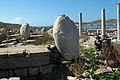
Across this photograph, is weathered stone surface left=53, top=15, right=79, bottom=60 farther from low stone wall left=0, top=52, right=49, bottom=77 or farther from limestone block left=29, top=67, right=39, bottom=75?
limestone block left=29, top=67, right=39, bottom=75

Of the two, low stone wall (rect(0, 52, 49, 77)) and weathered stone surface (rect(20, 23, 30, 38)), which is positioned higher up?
weathered stone surface (rect(20, 23, 30, 38))

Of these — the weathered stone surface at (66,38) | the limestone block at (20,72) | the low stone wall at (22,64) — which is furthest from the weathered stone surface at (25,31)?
the limestone block at (20,72)

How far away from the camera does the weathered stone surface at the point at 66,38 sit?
392 inches

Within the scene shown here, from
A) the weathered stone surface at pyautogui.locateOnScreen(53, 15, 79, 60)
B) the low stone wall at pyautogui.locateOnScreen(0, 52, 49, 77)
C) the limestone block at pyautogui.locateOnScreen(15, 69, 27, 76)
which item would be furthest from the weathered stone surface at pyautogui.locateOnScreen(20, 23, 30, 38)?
the limestone block at pyautogui.locateOnScreen(15, 69, 27, 76)

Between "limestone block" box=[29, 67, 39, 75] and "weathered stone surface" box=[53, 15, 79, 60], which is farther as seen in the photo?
"weathered stone surface" box=[53, 15, 79, 60]

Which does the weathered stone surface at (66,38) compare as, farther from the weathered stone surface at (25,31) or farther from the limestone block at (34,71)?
the weathered stone surface at (25,31)

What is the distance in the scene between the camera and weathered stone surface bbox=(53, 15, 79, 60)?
9945mm

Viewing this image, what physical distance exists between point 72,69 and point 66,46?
151 centimetres

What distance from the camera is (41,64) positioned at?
8.33m

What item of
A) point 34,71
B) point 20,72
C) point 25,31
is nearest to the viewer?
point 20,72

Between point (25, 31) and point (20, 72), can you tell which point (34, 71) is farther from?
point (25, 31)

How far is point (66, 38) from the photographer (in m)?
9.98

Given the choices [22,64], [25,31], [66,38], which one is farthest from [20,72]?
[25,31]

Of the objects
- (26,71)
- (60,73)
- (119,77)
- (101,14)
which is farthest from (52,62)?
(101,14)
